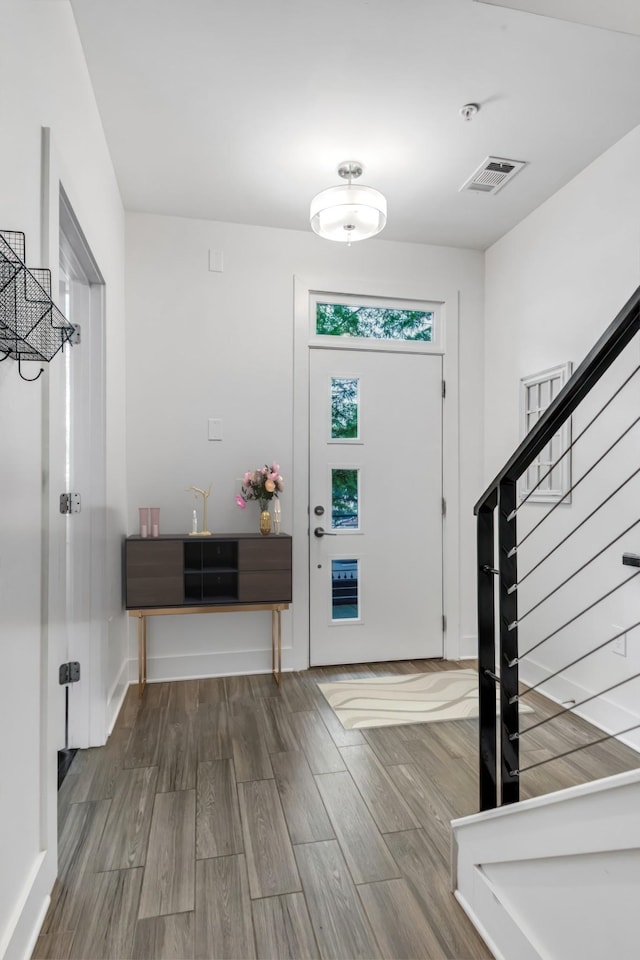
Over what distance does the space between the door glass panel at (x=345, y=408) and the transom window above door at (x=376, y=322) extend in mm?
260

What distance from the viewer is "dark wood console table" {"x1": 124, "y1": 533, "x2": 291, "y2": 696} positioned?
3.14 meters

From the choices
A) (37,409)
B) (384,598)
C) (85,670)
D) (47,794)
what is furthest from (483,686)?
(384,598)

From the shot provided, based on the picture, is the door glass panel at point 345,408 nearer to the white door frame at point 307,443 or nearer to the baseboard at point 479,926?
the white door frame at point 307,443

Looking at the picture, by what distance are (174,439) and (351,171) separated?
1.84m

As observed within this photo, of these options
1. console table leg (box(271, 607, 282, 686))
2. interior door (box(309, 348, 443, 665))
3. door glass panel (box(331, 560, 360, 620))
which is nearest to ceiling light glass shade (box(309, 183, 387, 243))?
interior door (box(309, 348, 443, 665))

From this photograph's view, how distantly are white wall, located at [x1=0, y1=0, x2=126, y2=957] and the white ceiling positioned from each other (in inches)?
18.2

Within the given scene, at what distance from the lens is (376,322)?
12.7 ft

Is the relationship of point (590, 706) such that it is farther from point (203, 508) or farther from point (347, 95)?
point (347, 95)

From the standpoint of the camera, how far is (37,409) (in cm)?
156

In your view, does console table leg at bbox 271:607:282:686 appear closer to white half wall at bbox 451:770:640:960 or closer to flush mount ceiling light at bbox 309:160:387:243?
white half wall at bbox 451:770:640:960

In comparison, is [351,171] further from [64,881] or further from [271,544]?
[64,881]

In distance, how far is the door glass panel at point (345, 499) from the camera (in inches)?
147

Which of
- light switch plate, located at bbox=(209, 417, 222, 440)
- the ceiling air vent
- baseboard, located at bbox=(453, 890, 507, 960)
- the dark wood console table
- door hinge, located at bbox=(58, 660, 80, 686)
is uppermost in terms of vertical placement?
the ceiling air vent

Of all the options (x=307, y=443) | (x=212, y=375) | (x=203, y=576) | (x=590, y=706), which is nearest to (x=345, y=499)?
(x=307, y=443)
